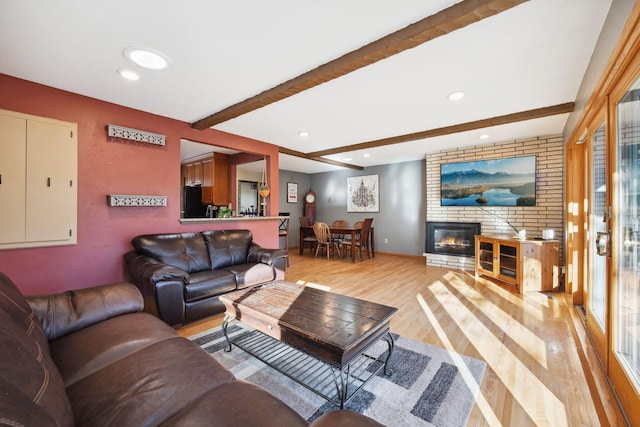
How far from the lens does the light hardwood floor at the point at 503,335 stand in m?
1.50

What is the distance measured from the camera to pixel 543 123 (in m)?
3.57

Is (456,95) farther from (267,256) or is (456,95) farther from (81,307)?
(81,307)

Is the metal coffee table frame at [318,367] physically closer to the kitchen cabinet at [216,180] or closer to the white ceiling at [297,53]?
the white ceiling at [297,53]

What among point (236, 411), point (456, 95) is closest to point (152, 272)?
point (236, 411)

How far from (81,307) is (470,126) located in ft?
14.2

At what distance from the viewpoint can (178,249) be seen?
10.2 feet

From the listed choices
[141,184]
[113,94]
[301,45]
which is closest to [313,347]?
[301,45]

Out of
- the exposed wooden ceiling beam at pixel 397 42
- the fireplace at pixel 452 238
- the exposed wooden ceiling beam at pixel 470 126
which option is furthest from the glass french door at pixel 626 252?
the fireplace at pixel 452 238

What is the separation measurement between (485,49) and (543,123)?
94.3 inches

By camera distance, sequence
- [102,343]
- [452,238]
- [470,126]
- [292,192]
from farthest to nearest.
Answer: [292,192] < [452,238] < [470,126] < [102,343]

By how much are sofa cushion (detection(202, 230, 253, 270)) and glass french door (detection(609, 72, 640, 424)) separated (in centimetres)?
346

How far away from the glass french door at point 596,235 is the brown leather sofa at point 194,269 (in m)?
3.03

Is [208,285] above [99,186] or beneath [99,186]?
beneath

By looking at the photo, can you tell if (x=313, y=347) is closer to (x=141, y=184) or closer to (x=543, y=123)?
(x=141, y=184)
